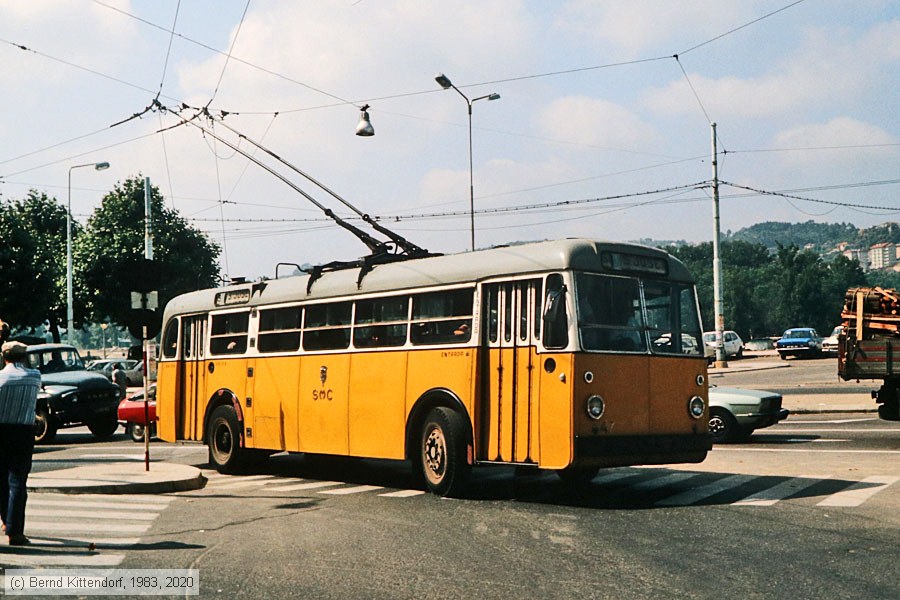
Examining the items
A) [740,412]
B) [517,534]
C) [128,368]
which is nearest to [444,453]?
[517,534]

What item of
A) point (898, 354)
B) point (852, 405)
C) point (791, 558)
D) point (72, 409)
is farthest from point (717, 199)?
point (791, 558)

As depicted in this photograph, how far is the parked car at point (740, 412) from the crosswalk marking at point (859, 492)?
5.22 metres

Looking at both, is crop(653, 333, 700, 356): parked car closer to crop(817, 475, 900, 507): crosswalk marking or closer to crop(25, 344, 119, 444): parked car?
crop(817, 475, 900, 507): crosswalk marking

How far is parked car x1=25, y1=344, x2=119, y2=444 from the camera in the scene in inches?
917

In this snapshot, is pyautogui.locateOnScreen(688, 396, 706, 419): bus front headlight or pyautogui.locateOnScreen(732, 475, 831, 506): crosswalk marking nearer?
pyautogui.locateOnScreen(732, 475, 831, 506): crosswalk marking

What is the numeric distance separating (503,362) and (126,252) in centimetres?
4947

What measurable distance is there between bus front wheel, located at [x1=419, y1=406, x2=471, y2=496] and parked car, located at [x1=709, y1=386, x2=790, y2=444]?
779 centimetres

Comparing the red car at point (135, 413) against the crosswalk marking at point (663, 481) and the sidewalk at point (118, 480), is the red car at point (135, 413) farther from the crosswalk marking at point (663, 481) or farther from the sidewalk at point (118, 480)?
the crosswalk marking at point (663, 481)

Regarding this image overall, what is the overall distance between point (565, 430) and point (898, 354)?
10.3 meters

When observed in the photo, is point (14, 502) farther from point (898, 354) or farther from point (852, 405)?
point (852, 405)

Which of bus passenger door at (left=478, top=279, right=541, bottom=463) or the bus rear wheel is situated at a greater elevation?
bus passenger door at (left=478, top=279, right=541, bottom=463)

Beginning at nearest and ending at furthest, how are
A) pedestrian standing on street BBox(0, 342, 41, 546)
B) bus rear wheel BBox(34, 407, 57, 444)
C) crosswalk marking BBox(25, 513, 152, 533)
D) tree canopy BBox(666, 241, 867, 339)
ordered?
pedestrian standing on street BBox(0, 342, 41, 546) < crosswalk marking BBox(25, 513, 152, 533) < bus rear wheel BBox(34, 407, 57, 444) < tree canopy BBox(666, 241, 867, 339)

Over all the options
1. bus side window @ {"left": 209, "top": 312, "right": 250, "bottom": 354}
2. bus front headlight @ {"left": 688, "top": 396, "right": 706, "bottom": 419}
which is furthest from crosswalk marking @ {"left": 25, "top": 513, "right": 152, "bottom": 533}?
bus side window @ {"left": 209, "top": 312, "right": 250, "bottom": 354}

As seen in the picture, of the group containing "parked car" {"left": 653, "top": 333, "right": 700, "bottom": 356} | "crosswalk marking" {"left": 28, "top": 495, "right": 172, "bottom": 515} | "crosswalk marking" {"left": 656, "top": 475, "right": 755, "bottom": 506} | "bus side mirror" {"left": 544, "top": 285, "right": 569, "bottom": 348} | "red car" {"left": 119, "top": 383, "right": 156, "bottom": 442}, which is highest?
Result: "bus side mirror" {"left": 544, "top": 285, "right": 569, "bottom": 348}
